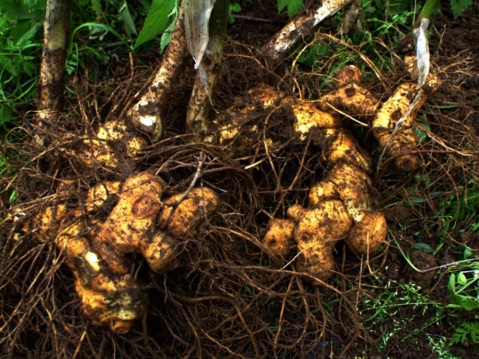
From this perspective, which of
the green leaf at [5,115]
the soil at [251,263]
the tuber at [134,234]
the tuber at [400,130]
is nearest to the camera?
the tuber at [134,234]

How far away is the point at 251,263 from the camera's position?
154 centimetres

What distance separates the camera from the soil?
1.43 meters

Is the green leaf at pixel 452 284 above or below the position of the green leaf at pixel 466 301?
above

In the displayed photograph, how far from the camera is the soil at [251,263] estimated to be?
143cm

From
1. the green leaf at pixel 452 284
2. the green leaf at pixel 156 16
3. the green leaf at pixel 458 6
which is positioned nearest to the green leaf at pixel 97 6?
the green leaf at pixel 156 16

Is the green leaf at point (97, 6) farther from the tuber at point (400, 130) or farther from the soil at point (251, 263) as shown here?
the tuber at point (400, 130)

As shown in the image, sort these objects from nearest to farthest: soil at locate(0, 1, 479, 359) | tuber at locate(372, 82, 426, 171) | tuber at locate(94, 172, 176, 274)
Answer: tuber at locate(94, 172, 176, 274)
soil at locate(0, 1, 479, 359)
tuber at locate(372, 82, 426, 171)

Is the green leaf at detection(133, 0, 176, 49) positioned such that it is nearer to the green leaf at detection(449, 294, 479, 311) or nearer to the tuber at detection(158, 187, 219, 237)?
the tuber at detection(158, 187, 219, 237)

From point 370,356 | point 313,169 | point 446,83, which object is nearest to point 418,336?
point 370,356

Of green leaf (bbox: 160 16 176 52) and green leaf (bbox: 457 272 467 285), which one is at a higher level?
green leaf (bbox: 160 16 176 52)

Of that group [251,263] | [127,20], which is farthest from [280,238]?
[127,20]

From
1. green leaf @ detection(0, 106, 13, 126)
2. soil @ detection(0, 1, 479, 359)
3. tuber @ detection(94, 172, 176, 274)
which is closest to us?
tuber @ detection(94, 172, 176, 274)

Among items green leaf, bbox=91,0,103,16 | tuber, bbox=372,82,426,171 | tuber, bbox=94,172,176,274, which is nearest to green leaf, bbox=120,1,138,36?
green leaf, bbox=91,0,103,16

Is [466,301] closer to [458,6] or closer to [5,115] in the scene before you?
[458,6]
